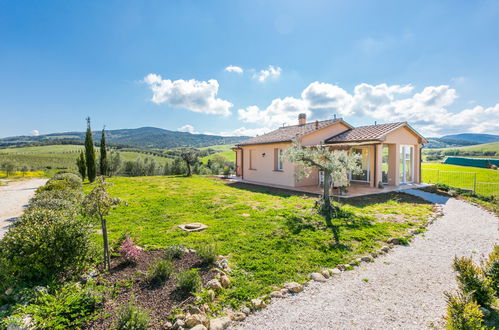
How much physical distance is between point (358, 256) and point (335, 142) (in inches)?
470

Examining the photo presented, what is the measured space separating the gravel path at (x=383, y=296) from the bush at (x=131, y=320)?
135 centimetres

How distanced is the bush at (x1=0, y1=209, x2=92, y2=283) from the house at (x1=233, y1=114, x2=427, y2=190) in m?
11.3

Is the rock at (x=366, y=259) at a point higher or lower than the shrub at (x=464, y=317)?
lower

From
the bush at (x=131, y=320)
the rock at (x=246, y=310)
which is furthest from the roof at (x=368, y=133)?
the bush at (x=131, y=320)

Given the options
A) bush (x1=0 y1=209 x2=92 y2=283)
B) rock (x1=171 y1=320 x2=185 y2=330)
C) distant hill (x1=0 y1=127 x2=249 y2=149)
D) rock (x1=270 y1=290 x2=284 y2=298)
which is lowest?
rock (x1=270 y1=290 x2=284 y2=298)

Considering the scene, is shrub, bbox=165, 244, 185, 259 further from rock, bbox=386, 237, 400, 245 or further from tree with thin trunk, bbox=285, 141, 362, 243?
rock, bbox=386, 237, 400, 245

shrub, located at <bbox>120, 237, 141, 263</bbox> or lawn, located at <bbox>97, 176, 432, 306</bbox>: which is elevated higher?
shrub, located at <bbox>120, 237, 141, 263</bbox>

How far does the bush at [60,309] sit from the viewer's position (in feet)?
9.09

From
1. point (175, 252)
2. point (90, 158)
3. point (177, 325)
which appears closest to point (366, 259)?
point (177, 325)

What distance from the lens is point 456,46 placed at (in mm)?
12906

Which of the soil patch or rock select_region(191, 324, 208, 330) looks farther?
the soil patch

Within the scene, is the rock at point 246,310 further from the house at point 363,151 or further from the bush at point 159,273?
the house at point 363,151

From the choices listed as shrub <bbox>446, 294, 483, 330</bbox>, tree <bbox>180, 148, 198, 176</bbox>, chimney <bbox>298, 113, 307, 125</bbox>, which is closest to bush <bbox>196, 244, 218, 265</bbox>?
shrub <bbox>446, 294, 483, 330</bbox>

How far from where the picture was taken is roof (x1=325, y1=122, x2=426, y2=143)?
46.3 ft
